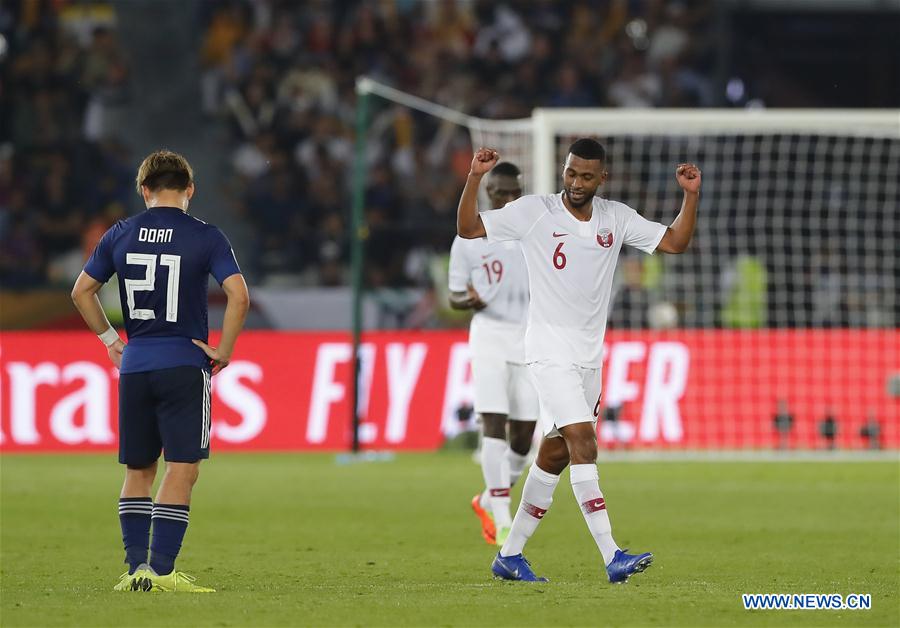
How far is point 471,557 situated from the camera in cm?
978

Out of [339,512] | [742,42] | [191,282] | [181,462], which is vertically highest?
[742,42]

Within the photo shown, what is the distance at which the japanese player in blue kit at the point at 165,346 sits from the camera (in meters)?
7.87

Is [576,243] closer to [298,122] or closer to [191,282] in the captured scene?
[191,282]

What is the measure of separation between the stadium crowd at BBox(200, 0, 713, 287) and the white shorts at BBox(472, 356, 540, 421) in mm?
11647

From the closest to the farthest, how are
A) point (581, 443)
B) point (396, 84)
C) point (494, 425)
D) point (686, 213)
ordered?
point (581, 443) < point (686, 213) < point (494, 425) < point (396, 84)

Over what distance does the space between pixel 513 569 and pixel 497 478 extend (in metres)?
2.14

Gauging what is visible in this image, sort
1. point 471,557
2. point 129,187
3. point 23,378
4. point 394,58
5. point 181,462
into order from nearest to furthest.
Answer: point 181,462 → point 471,557 → point 23,378 → point 129,187 → point 394,58

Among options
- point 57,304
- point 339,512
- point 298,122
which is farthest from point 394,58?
point 339,512

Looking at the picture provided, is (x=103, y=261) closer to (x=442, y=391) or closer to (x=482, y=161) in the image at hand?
(x=482, y=161)

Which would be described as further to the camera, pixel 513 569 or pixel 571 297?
pixel 513 569

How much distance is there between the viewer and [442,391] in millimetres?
19391

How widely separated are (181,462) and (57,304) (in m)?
13.5

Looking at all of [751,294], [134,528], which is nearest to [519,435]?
[134,528]

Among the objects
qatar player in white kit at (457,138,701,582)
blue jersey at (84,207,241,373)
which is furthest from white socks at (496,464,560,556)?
blue jersey at (84,207,241,373)
